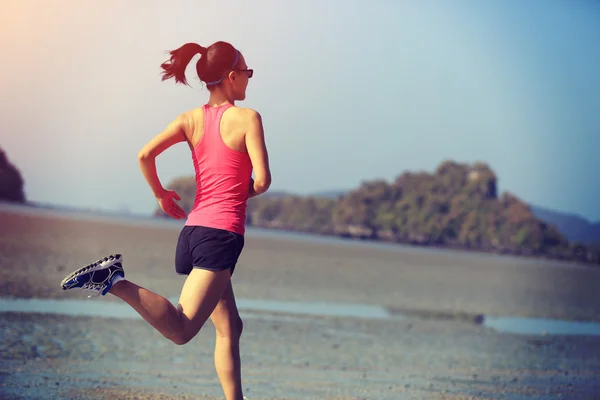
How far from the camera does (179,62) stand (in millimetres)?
3662

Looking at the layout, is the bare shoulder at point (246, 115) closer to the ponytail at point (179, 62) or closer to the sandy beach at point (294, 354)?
the ponytail at point (179, 62)

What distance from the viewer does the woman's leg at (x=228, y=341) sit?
373 centimetres

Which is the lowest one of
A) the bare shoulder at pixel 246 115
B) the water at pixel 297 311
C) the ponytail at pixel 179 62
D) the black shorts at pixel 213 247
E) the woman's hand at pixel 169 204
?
the water at pixel 297 311

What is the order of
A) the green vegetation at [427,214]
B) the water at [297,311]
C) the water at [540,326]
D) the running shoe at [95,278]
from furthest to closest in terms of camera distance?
1. the green vegetation at [427,214]
2. the water at [540,326]
3. the water at [297,311]
4. the running shoe at [95,278]

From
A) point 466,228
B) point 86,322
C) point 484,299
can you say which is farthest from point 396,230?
point 86,322

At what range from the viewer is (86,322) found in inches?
316

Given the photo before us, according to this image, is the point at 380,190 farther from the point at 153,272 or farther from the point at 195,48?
the point at 195,48

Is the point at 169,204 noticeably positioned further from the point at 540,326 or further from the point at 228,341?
the point at 540,326

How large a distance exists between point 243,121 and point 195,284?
0.65 m

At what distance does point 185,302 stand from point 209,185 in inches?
18.4

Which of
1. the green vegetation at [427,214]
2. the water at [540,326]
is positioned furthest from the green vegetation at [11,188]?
the green vegetation at [427,214]

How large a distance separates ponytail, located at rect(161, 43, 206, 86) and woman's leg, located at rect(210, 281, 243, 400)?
0.88 m

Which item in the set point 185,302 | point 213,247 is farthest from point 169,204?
point 185,302

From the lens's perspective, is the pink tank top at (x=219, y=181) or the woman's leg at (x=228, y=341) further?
the woman's leg at (x=228, y=341)
